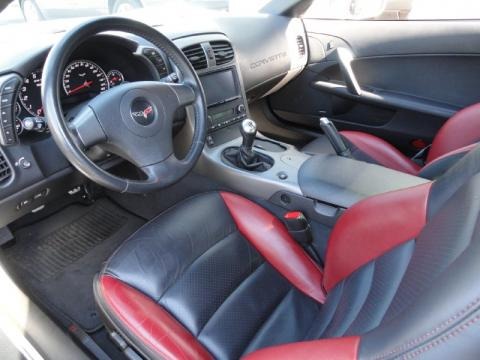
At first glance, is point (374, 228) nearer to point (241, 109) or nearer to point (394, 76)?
point (241, 109)

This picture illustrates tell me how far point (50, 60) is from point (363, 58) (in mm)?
1553

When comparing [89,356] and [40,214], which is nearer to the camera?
[89,356]

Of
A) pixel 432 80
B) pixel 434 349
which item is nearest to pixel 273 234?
pixel 434 349

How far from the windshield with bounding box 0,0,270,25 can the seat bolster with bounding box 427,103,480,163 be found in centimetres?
107

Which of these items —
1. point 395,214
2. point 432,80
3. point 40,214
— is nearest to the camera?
point 395,214

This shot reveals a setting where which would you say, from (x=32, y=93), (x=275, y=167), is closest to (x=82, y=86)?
(x=32, y=93)

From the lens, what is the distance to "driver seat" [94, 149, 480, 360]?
0.55 m

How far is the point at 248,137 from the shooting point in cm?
143

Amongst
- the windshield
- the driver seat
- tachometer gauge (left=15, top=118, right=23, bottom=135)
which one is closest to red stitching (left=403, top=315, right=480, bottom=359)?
the driver seat

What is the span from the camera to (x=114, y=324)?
3.33ft

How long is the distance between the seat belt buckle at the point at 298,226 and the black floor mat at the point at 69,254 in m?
0.69

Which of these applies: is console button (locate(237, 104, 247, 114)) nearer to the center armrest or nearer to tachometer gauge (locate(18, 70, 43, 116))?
the center armrest

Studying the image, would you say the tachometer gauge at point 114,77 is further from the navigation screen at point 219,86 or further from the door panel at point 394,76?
the door panel at point 394,76

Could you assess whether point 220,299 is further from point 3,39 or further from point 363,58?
point 363,58
